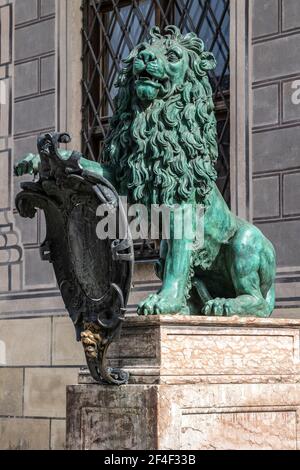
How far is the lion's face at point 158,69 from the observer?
641 cm

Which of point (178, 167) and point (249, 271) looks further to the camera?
point (249, 271)

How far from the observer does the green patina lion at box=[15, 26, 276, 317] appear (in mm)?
6375

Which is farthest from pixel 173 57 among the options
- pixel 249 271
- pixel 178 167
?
pixel 249 271

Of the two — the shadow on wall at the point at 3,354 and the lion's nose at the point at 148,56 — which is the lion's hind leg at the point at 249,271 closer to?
the lion's nose at the point at 148,56

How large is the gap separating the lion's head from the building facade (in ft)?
7.92

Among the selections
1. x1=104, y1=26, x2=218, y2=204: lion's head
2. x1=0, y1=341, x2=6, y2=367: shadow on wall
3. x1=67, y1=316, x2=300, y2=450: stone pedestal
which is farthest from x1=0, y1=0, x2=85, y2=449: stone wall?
x1=104, y1=26, x2=218, y2=204: lion's head

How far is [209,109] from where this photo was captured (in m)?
6.65

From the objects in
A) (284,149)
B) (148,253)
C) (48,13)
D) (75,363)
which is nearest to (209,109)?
(284,149)

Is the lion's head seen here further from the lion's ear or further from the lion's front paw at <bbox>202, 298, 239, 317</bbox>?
the lion's front paw at <bbox>202, 298, 239, 317</bbox>

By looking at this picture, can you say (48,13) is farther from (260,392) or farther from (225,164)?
(260,392)

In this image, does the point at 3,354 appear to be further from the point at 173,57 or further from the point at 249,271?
the point at 173,57

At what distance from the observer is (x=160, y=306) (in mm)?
6125

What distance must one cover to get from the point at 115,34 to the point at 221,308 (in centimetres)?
516

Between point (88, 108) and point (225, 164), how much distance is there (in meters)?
2.05
